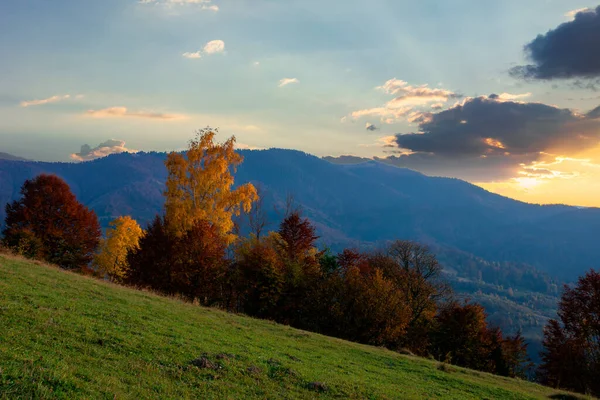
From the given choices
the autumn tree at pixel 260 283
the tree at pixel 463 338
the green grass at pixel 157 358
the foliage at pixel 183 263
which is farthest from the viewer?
the tree at pixel 463 338

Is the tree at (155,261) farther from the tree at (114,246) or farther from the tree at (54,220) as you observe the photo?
the tree at (114,246)

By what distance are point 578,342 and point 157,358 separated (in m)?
60.5

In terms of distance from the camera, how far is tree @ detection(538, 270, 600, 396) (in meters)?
49.3

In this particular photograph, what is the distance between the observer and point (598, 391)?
45.0m

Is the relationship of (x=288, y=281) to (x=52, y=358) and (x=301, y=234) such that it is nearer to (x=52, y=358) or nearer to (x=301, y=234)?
(x=301, y=234)

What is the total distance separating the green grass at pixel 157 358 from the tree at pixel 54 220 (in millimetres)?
38240

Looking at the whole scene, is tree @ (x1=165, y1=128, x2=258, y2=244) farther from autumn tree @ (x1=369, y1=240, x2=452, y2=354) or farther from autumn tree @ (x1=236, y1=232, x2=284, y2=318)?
autumn tree @ (x1=369, y1=240, x2=452, y2=354)

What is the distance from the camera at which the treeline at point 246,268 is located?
42625mm

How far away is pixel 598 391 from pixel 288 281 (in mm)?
39613

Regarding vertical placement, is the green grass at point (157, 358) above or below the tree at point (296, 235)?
below

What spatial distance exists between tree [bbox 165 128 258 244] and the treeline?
0.13m

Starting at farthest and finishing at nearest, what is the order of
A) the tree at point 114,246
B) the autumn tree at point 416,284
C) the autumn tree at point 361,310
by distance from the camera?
the tree at point 114,246 → the autumn tree at point 416,284 → the autumn tree at point 361,310

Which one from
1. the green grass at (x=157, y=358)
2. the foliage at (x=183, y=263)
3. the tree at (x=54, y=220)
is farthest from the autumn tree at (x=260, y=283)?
the tree at (x=54, y=220)

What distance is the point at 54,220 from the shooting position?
201ft
